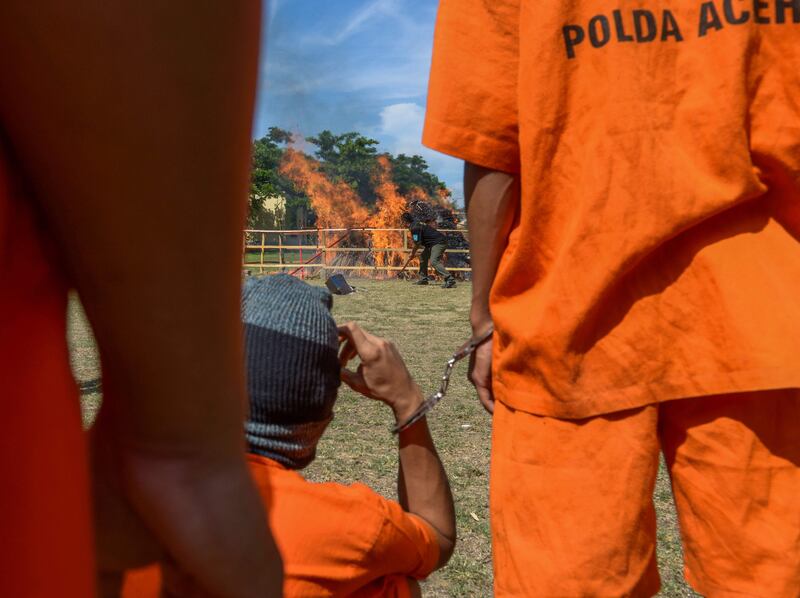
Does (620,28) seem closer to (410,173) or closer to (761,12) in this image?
(761,12)

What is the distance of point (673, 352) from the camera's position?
1.14 metres

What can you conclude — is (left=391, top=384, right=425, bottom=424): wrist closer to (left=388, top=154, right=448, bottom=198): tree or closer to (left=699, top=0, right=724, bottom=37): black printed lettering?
(left=699, top=0, right=724, bottom=37): black printed lettering

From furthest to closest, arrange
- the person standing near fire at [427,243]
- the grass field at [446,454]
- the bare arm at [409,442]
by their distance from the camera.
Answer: the person standing near fire at [427,243], the grass field at [446,454], the bare arm at [409,442]

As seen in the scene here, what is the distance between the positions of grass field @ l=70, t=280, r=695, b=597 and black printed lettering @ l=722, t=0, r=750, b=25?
35.8 inches

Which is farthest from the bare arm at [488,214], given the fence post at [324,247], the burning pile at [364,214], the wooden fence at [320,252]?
the fence post at [324,247]

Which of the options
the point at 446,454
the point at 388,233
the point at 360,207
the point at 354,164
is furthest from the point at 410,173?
the point at 446,454

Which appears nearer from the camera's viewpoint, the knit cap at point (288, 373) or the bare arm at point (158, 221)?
the bare arm at point (158, 221)

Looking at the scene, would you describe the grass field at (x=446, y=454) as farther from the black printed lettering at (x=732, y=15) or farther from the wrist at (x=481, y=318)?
the black printed lettering at (x=732, y=15)

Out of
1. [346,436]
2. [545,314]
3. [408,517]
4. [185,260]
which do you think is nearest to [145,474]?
[185,260]

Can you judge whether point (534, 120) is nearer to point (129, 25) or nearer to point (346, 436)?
point (129, 25)

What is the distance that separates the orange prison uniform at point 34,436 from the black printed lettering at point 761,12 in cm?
101

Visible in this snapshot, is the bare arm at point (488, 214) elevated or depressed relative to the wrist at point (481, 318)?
elevated

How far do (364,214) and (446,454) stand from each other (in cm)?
1950

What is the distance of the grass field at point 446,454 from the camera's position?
7.60 feet
